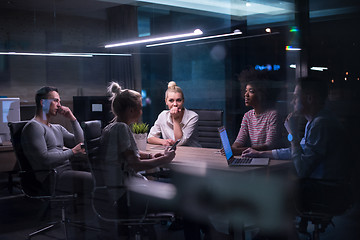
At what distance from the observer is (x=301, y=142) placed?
2748 mm

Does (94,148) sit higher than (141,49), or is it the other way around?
(141,49)

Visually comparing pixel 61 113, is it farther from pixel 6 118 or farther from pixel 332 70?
pixel 332 70

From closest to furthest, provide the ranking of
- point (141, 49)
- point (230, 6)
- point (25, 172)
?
point (25, 172) → point (230, 6) → point (141, 49)

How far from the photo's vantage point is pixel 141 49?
24.5 feet

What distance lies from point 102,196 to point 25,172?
3.12 ft

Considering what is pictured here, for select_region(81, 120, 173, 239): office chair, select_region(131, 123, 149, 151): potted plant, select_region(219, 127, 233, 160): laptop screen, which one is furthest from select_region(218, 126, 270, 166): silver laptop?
select_region(131, 123, 149, 151): potted plant

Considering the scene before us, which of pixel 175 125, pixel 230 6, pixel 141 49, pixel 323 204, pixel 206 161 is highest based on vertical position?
pixel 230 6

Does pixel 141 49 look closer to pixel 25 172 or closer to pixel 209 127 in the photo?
pixel 209 127

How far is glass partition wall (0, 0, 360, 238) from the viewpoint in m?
5.89

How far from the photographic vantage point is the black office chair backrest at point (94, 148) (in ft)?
8.93

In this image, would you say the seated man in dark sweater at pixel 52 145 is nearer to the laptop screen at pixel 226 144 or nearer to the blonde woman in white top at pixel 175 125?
the blonde woman in white top at pixel 175 125

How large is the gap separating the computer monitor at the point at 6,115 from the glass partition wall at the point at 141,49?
5.87ft

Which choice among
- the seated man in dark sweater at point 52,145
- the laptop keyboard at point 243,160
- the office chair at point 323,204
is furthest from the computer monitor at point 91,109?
the office chair at point 323,204

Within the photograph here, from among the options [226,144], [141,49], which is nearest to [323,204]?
[226,144]
